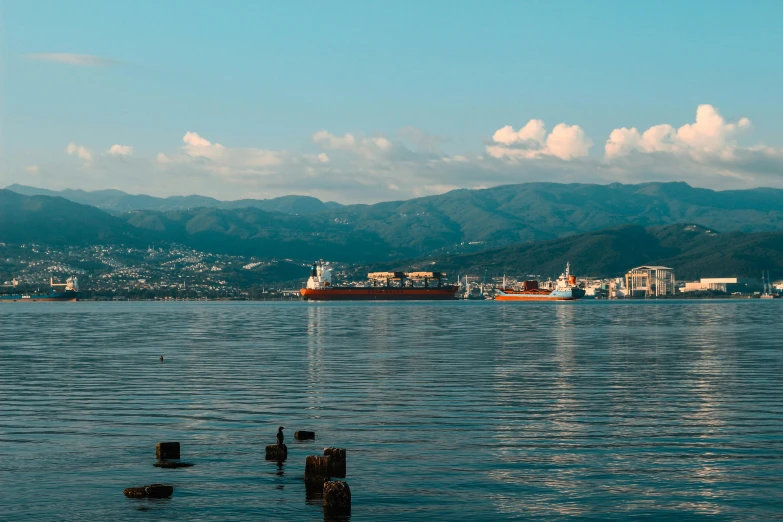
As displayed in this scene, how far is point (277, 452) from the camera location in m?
28.9

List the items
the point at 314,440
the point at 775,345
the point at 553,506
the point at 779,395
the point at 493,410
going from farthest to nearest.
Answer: the point at 775,345 < the point at 779,395 < the point at 493,410 < the point at 314,440 < the point at 553,506

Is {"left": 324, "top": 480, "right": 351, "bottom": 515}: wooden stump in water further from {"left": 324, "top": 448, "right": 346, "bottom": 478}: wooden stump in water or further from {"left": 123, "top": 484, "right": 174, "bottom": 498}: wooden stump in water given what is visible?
{"left": 123, "top": 484, "right": 174, "bottom": 498}: wooden stump in water

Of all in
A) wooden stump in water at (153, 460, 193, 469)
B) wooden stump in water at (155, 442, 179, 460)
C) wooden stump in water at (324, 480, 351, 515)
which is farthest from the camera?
wooden stump in water at (155, 442, 179, 460)

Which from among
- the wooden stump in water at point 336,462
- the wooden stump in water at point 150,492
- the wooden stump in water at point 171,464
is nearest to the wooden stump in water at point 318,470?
the wooden stump in water at point 336,462

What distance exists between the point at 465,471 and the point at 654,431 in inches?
389

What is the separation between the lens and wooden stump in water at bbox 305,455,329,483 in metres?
25.7

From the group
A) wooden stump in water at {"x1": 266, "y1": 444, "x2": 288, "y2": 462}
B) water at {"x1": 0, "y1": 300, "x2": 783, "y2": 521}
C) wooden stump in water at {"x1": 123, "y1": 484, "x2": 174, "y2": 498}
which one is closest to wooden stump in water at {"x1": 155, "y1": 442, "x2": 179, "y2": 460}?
water at {"x1": 0, "y1": 300, "x2": 783, "y2": 521}

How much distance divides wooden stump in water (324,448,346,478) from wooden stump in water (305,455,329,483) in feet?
0.61

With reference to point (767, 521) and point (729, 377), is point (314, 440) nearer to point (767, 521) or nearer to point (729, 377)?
point (767, 521)

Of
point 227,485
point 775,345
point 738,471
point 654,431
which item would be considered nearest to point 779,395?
point 654,431

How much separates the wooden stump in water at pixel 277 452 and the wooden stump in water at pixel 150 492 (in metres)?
4.80

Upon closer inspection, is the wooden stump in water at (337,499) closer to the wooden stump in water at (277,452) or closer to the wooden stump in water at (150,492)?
the wooden stump in water at (150,492)

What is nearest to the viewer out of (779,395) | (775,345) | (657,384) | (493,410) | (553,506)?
(553,506)

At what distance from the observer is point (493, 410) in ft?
130
